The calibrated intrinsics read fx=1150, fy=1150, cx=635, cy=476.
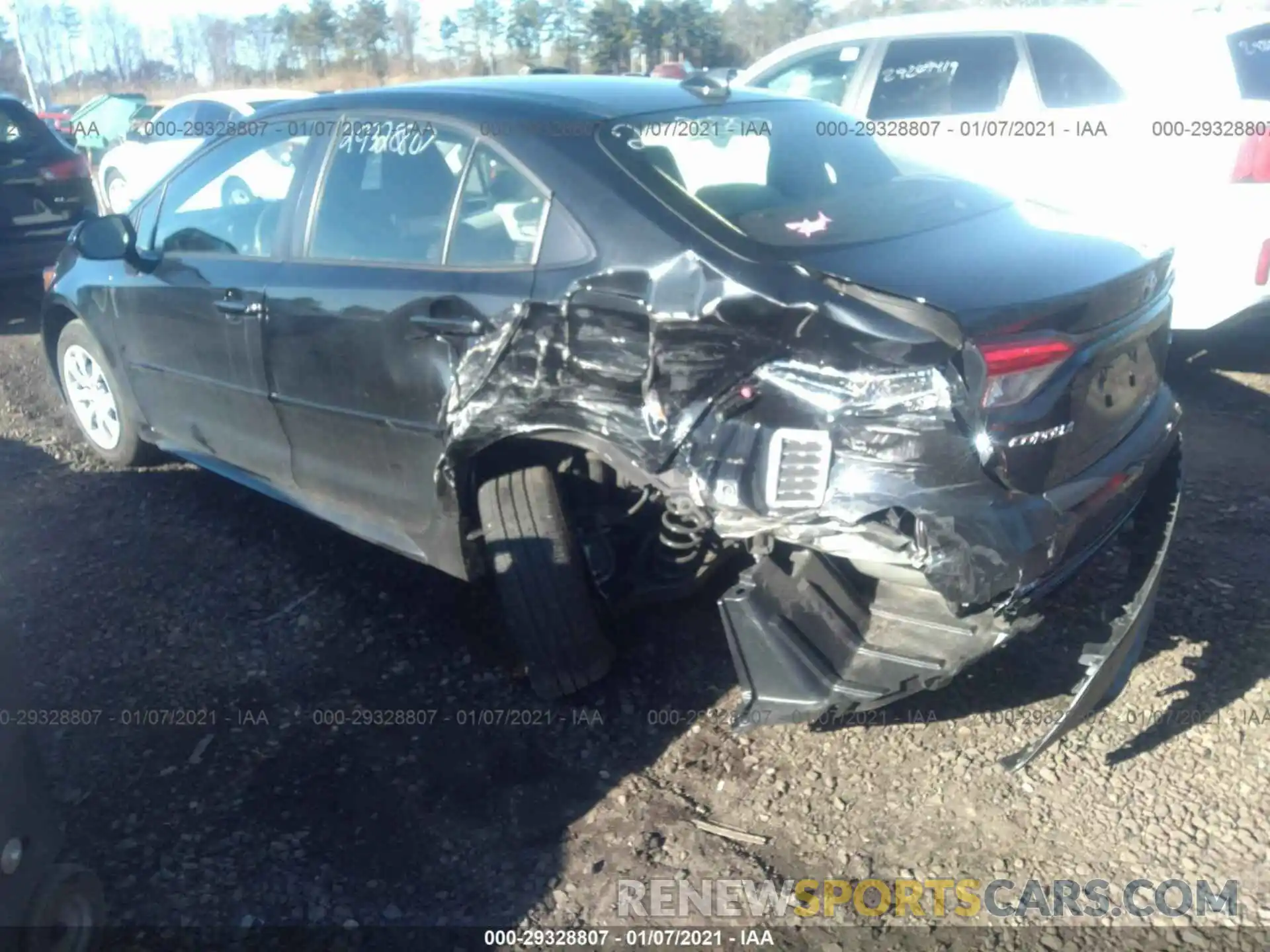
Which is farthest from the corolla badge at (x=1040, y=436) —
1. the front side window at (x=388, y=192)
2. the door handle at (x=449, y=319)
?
the front side window at (x=388, y=192)

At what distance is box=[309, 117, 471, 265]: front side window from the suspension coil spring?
3.48 ft

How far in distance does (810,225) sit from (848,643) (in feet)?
3.71

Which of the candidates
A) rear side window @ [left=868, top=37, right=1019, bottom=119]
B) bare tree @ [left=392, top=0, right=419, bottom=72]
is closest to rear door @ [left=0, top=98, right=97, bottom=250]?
rear side window @ [left=868, top=37, right=1019, bottom=119]

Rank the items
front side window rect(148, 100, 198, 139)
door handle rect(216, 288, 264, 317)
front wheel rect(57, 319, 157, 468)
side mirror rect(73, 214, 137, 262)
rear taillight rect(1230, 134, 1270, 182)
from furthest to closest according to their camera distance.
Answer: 1. front side window rect(148, 100, 198, 139)
2. rear taillight rect(1230, 134, 1270, 182)
3. front wheel rect(57, 319, 157, 468)
4. side mirror rect(73, 214, 137, 262)
5. door handle rect(216, 288, 264, 317)

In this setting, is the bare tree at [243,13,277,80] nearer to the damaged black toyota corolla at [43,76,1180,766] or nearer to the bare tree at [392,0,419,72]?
the bare tree at [392,0,419,72]

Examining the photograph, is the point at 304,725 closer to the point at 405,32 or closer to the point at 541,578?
the point at 541,578

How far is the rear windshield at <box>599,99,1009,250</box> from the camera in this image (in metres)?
3.08

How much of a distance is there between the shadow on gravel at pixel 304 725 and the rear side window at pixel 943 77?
13.9 feet

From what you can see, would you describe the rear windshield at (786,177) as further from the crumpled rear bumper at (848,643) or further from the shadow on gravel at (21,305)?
the shadow on gravel at (21,305)

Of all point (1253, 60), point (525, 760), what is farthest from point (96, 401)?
point (1253, 60)

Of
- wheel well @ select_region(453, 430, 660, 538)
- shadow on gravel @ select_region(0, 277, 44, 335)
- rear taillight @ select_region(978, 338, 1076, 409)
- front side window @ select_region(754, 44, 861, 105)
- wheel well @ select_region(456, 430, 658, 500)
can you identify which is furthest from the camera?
shadow on gravel @ select_region(0, 277, 44, 335)

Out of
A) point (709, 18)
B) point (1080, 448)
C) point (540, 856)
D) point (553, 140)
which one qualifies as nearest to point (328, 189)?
point (553, 140)

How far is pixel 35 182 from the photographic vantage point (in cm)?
878

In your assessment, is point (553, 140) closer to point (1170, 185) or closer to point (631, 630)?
point (631, 630)
